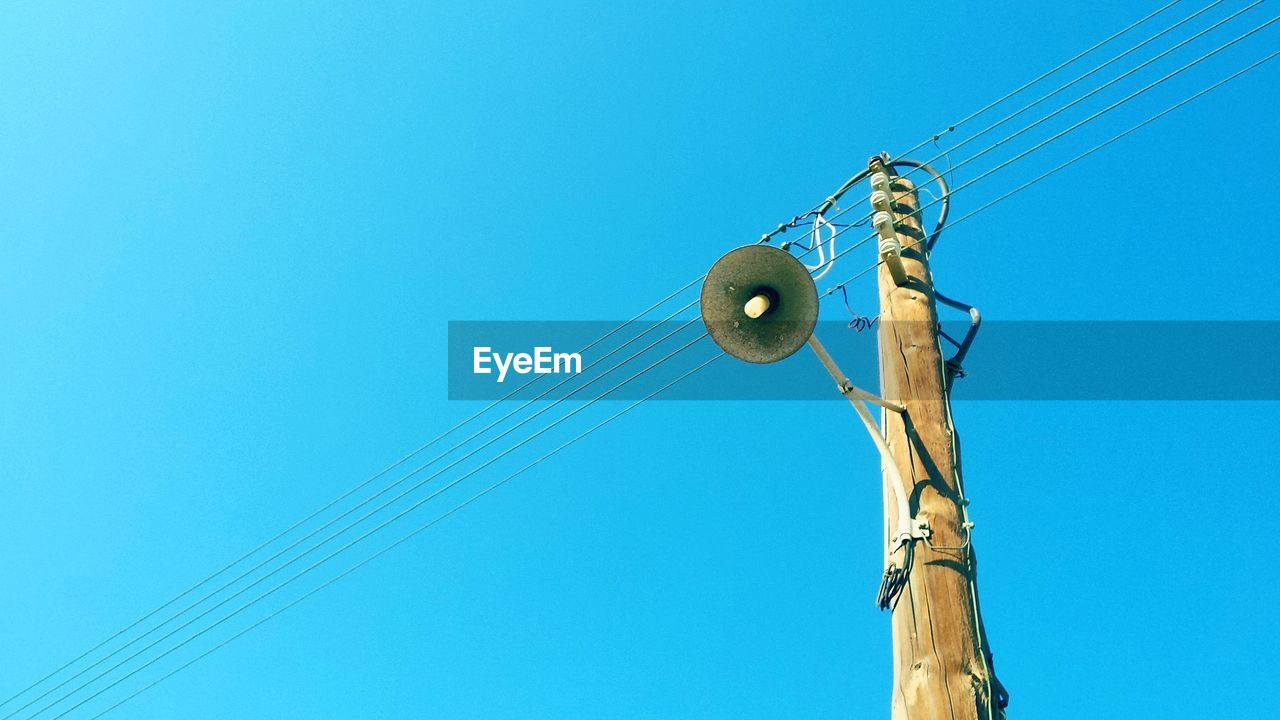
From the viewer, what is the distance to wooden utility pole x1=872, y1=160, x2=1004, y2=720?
3.44 meters

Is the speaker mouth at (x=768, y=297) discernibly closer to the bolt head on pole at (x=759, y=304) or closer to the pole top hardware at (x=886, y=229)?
the bolt head on pole at (x=759, y=304)

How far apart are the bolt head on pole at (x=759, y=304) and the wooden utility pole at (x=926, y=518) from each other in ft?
1.79

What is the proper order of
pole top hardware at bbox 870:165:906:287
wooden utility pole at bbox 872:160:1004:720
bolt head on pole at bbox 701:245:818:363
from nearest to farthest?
1. wooden utility pole at bbox 872:160:1004:720
2. bolt head on pole at bbox 701:245:818:363
3. pole top hardware at bbox 870:165:906:287

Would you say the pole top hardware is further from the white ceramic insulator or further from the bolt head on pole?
the white ceramic insulator

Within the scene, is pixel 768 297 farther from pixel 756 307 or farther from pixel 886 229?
pixel 886 229

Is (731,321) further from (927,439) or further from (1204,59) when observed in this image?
(1204,59)

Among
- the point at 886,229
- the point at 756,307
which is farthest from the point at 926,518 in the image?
the point at 886,229

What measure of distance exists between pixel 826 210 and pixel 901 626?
244 cm

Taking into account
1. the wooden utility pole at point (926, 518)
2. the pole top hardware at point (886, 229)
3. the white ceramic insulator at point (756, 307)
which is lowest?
the wooden utility pole at point (926, 518)

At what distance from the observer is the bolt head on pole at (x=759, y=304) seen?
3.92 meters

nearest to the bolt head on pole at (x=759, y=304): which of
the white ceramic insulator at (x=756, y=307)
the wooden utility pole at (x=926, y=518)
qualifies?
the white ceramic insulator at (x=756, y=307)

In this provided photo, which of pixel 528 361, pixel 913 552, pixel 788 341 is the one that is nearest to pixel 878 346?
pixel 788 341

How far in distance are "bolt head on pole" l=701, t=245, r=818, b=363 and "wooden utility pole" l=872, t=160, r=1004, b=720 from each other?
0.55 m

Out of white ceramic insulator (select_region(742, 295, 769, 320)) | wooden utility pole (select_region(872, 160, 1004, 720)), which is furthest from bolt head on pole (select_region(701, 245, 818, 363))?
wooden utility pole (select_region(872, 160, 1004, 720))
